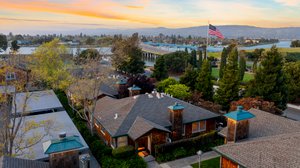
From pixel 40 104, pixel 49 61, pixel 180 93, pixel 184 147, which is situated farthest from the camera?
pixel 49 61

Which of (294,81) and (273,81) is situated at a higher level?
(273,81)

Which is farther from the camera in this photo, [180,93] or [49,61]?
[49,61]

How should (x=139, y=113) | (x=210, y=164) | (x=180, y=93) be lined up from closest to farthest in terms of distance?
(x=210, y=164), (x=139, y=113), (x=180, y=93)

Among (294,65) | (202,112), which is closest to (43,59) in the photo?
(202,112)

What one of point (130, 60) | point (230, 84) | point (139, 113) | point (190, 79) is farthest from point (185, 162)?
point (130, 60)

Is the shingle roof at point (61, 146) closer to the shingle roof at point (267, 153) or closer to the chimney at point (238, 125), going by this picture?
the shingle roof at point (267, 153)

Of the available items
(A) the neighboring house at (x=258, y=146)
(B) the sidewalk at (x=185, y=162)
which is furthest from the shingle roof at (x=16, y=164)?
(A) the neighboring house at (x=258, y=146)

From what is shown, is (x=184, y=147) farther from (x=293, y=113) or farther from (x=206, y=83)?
(x=293, y=113)
